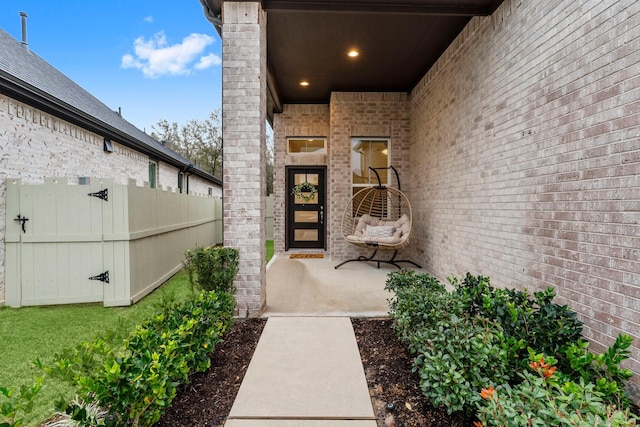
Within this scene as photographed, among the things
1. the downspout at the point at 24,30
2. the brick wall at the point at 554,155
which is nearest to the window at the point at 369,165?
the brick wall at the point at 554,155

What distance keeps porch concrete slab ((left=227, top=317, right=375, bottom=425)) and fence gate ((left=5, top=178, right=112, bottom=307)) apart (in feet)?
7.67

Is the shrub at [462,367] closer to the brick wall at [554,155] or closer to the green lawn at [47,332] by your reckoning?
the brick wall at [554,155]

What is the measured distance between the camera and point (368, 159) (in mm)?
6301

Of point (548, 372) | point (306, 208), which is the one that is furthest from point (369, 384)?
point (306, 208)

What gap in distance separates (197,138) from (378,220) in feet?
55.5

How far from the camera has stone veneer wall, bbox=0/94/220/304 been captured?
3.51 metres

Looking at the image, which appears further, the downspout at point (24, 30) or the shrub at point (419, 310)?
the downspout at point (24, 30)

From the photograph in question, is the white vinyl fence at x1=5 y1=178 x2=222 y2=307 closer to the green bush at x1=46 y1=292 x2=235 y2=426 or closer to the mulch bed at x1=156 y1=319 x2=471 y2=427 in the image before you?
the mulch bed at x1=156 y1=319 x2=471 y2=427

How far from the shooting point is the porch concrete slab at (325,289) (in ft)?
10.8

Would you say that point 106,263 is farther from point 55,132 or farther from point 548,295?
point 548,295

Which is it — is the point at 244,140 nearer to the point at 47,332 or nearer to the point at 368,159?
the point at 47,332

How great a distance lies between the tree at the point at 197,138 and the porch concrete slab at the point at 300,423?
62.2 ft

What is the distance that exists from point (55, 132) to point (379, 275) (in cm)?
527

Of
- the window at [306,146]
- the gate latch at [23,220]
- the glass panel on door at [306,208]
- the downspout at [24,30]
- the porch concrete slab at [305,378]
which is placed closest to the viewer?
the porch concrete slab at [305,378]
